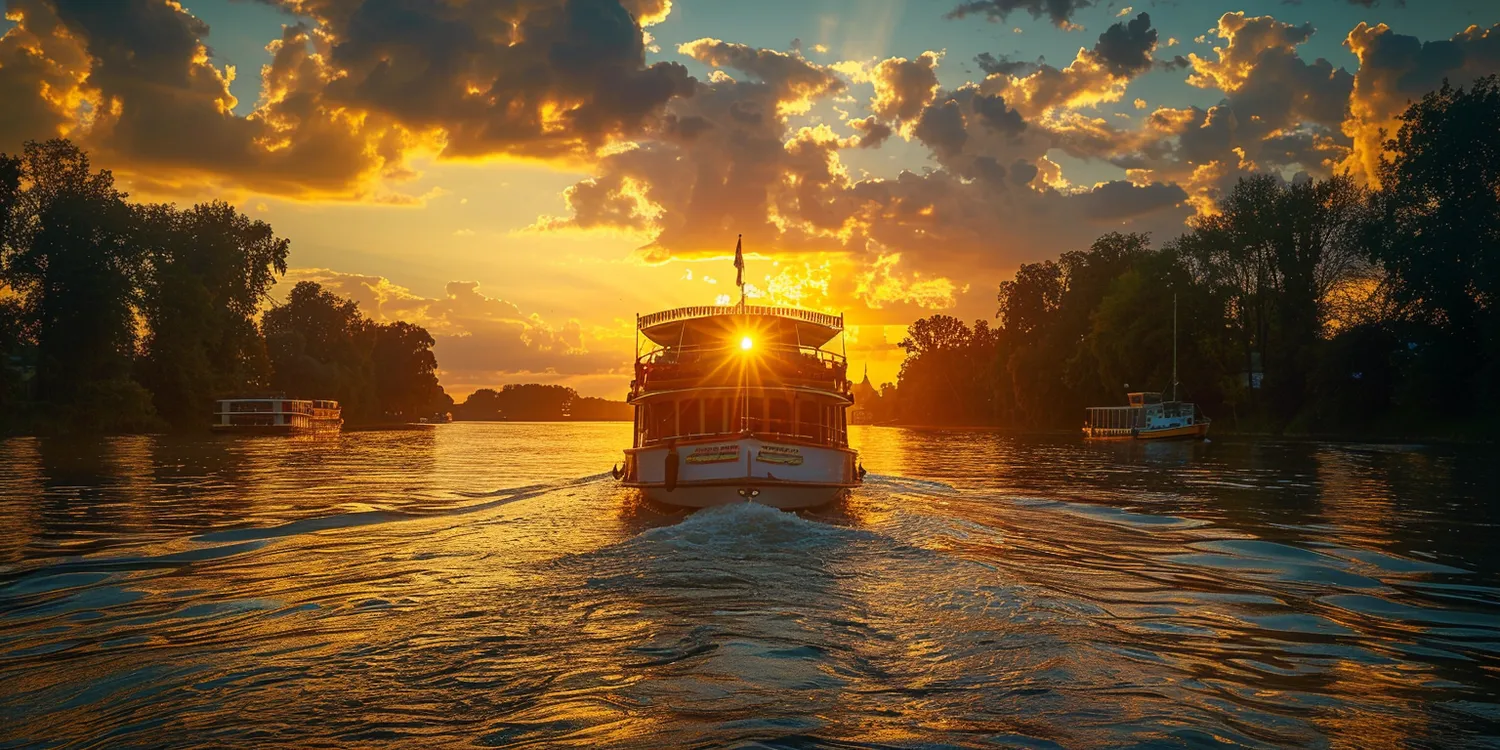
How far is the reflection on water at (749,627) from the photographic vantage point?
741 centimetres

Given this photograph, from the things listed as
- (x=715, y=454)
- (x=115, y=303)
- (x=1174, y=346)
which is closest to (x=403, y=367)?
(x=115, y=303)

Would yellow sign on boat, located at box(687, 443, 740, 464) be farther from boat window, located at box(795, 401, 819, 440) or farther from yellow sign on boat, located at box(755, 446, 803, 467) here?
boat window, located at box(795, 401, 819, 440)

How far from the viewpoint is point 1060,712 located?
7648mm

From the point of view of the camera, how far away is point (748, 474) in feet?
73.7

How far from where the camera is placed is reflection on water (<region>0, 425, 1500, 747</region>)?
7.41 meters

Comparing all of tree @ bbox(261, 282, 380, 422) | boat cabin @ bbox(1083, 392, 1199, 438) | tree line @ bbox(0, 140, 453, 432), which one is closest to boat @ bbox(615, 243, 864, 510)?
boat cabin @ bbox(1083, 392, 1199, 438)

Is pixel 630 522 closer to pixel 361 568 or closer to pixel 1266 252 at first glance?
pixel 361 568

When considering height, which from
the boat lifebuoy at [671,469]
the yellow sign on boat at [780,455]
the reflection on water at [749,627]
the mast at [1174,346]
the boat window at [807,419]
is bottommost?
the reflection on water at [749,627]

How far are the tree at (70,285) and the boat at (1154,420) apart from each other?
78.7 meters

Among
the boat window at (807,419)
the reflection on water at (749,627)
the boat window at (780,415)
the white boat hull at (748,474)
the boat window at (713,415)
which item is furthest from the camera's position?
the boat window at (807,419)

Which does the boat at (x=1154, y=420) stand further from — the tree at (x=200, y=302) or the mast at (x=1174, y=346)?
the tree at (x=200, y=302)

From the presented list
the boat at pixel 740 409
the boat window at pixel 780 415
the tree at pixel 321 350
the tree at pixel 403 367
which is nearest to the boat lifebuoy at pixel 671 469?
the boat at pixel 740 409

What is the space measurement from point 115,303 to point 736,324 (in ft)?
226

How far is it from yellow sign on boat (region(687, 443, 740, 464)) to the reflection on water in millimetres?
1167
